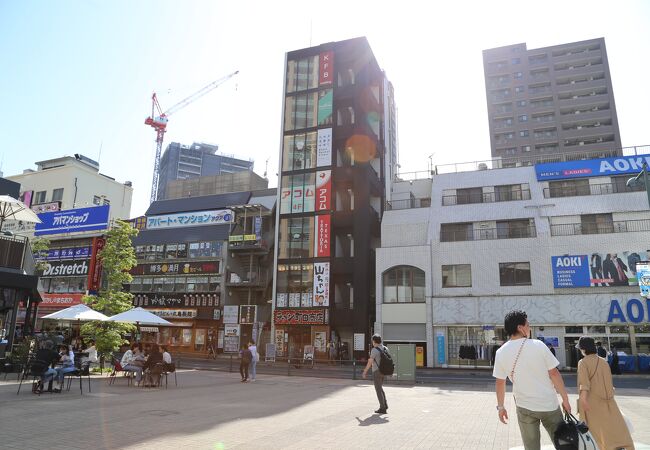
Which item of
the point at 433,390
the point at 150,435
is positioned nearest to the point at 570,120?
the point at 433,390

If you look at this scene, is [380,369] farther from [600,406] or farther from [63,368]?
[63,368]

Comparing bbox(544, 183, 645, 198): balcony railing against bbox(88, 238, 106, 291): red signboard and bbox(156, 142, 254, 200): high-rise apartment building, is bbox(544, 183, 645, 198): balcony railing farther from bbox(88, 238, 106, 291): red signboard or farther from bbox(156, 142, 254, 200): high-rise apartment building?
bbox(156, 142, 254, 200): high-rise apartment building

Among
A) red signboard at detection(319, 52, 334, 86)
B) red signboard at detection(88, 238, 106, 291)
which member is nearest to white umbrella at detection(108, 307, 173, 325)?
red signboard at detection(319, 52, 334, 86)

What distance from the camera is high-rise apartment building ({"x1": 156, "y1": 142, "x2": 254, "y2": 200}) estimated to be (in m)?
157

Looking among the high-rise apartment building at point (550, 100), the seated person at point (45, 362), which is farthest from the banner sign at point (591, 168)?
the high-rise apartment building at point (550, 100)

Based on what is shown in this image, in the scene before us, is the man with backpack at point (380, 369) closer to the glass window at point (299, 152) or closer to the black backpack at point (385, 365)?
the black backpack at point (385, 365)

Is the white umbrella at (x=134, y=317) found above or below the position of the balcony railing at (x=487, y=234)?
below

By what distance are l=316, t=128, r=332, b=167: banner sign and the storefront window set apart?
67.8 feet

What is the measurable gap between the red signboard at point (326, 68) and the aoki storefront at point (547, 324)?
81.0ft

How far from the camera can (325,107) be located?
4575 cm

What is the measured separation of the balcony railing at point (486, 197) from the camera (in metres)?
36.2

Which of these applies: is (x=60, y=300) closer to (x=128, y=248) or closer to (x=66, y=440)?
(x=128, y=248)

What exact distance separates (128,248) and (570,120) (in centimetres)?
7463

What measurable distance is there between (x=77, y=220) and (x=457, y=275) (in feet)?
137
